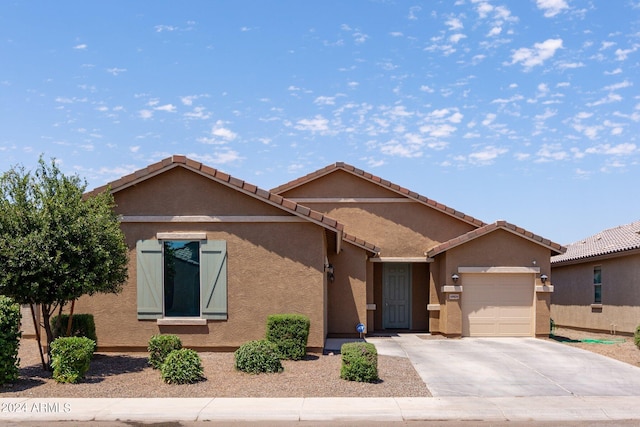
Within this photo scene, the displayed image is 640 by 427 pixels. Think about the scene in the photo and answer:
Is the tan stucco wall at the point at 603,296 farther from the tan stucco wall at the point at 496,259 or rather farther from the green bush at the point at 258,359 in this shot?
the green bush at the point at 258,359

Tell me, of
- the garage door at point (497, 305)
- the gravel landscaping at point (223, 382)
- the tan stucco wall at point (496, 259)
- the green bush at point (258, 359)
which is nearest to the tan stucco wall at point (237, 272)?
the gravel landscaping at point (223, 382)

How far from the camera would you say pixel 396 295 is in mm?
19891

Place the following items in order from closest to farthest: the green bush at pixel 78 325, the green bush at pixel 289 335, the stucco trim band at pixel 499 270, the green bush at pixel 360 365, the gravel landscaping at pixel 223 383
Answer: the gravel landscaping at pixel 223 383 < the green bush at pixel 360 365 < the green bush at pixel 78 325 < the green bush at pixel 289 335 < the stucco trim band at pixel 499 270

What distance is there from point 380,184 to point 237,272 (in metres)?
7.12

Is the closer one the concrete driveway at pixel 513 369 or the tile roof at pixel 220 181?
the concrete driveway at pixel 513 369

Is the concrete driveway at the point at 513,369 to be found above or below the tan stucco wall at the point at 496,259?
below

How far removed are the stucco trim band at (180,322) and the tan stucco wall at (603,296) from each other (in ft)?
45.4

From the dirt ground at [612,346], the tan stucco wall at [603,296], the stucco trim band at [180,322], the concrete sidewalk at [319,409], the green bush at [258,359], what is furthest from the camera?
the tan stucco wall at [603,296]

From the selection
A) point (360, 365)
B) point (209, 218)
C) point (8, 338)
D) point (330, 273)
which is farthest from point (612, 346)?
point (8, 338)

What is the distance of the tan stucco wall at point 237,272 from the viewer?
13922 mm

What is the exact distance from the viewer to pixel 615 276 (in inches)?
800

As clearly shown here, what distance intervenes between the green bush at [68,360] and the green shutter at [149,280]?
2.89 metres

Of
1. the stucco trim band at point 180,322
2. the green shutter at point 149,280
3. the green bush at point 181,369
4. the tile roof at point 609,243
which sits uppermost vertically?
the tile roof at point 609,243

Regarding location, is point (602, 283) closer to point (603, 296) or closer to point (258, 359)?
point (603, 296)
